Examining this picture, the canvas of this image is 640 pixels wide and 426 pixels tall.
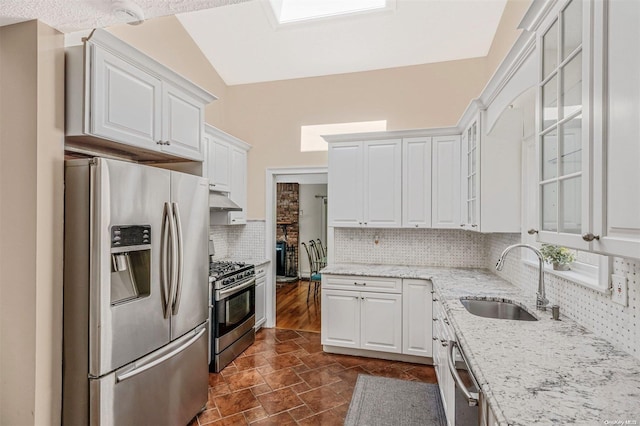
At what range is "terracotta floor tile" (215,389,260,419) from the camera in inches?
100

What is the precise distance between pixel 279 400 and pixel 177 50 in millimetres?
3862

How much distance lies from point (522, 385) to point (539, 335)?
60 cm

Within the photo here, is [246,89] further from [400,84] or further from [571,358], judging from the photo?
[571,358]

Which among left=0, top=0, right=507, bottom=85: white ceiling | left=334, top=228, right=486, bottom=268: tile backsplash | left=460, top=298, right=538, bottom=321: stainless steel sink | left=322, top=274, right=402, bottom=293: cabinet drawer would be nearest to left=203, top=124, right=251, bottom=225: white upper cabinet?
left=0, top=0, right=507, bottom=85: white ceiling

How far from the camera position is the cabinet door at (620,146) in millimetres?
867

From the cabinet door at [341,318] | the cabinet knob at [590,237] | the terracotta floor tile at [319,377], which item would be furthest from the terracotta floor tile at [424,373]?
the cabinet knob at [590,237]

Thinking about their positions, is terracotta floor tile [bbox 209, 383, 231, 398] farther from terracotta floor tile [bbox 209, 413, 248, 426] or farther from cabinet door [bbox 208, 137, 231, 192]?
cabinet door [bbox 208, 137, 231, 192]

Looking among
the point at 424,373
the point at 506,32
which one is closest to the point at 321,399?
the point at 424,373

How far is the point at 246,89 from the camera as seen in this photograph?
4613mm

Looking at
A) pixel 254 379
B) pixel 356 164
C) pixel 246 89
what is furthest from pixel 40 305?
pixel 246 89

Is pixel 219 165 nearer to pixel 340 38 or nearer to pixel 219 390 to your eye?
pixel 340 38

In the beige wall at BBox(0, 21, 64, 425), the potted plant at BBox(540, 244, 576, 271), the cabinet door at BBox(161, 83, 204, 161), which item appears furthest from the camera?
the cabinet door at BBox(161, 83, 204, 161)

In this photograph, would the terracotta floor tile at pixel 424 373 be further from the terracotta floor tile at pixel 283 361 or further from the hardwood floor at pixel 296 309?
the hardwood floor at pixel 296 309

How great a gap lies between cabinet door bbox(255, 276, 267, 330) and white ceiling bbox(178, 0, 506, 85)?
2.82 meters
